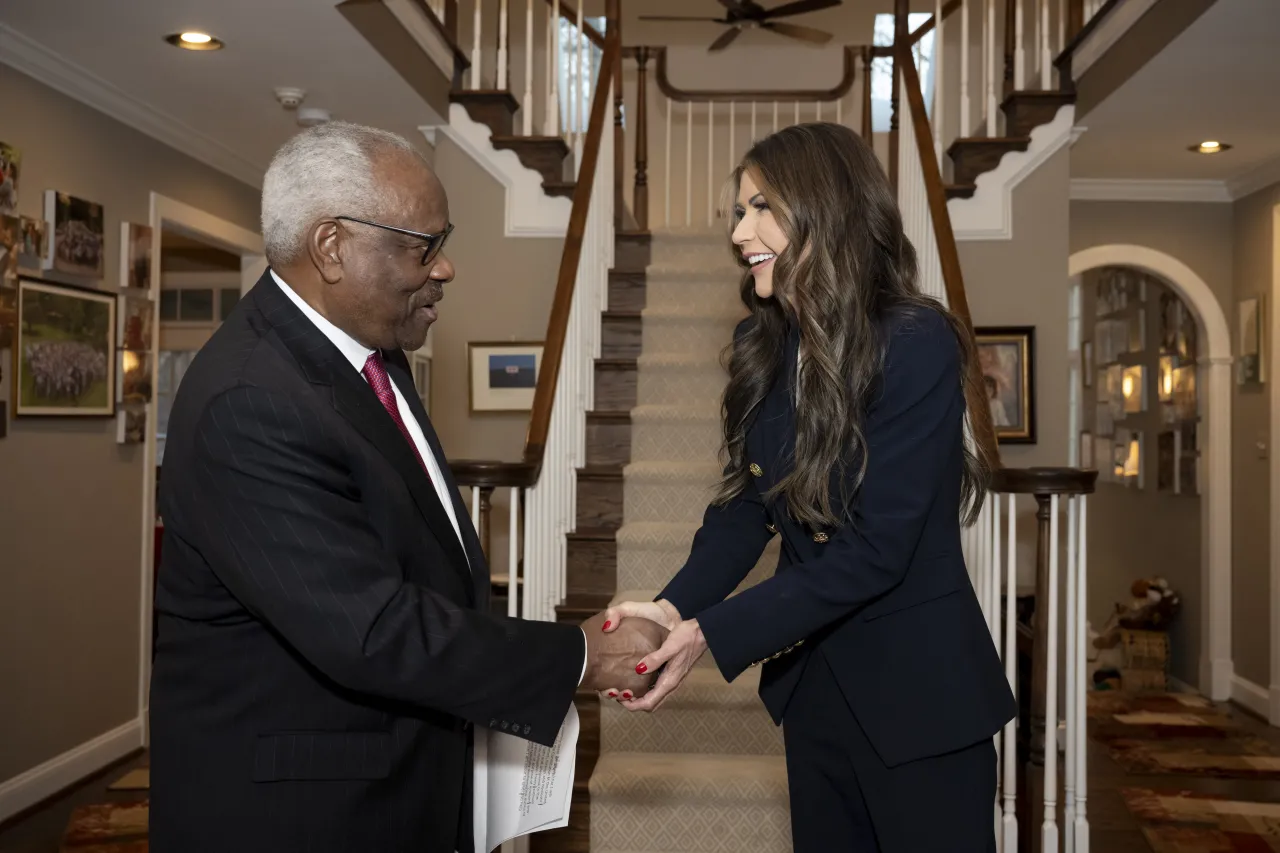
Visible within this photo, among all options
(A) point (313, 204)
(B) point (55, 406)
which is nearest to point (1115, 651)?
(B) point (55, 406)

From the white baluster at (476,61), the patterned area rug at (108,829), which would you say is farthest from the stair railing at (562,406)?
the patterned area rug at (108,829)

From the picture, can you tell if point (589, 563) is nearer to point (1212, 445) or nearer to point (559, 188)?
point (559, 188)

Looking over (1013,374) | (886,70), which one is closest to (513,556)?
(1013,374)

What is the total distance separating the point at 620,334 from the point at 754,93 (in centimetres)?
280

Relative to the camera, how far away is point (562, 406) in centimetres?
371

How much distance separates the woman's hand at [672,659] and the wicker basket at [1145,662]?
6124mm

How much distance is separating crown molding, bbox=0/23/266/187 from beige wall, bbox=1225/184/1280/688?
219 inches

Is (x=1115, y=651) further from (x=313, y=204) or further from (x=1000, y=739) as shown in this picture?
(x=313, y=204)

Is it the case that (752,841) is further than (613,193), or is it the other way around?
(613,193)

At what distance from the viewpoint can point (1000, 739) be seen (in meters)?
2.96

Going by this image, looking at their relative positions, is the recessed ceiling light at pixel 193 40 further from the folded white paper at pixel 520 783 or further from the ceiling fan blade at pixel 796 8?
the folded white paper at pixel 520 783

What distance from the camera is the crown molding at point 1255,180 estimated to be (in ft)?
20.3

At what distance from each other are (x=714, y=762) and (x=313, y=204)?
2196 mm

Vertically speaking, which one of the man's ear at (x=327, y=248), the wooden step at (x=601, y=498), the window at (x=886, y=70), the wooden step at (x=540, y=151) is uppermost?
the window at (x=886, y=70)
